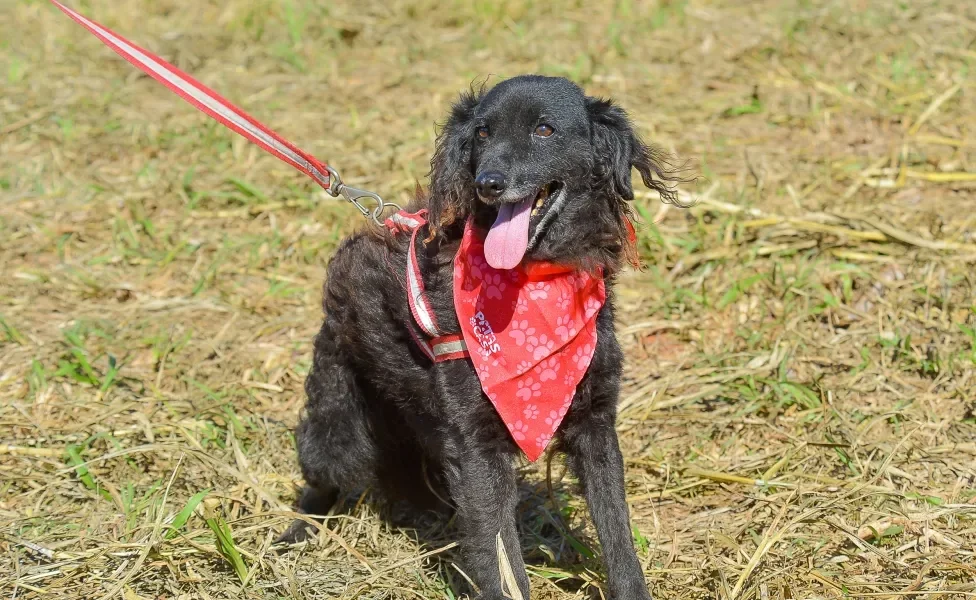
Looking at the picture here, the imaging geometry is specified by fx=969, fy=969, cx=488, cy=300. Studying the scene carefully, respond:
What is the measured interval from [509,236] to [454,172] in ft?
1.26

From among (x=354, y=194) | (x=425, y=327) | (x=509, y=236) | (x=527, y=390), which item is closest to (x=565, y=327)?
(x=527, y=390)

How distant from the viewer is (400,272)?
11.6 ft

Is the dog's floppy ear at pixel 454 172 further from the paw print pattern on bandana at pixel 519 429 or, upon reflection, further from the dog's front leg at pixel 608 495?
the dog's front leg at pixel 608 495

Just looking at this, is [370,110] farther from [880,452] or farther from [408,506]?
[880,452]

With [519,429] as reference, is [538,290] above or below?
above

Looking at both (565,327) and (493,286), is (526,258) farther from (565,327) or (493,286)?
(565,327)

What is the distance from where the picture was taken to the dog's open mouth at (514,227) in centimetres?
309

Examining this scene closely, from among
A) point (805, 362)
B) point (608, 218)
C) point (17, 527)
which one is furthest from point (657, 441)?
point (17, 527)

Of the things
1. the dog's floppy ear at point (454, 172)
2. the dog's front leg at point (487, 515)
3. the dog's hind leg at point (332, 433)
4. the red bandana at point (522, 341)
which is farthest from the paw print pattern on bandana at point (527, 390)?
the dog's hind leg at point (332, 433)

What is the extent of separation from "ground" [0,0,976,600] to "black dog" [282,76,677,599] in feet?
1.13

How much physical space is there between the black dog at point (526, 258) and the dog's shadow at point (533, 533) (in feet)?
0.99

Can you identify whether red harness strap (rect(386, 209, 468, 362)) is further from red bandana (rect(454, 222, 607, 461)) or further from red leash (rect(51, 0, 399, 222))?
red leash (rect(51, 0, 399, 222))

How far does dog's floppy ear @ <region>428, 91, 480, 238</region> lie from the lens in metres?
3.32

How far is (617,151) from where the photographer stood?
10.9 feet
